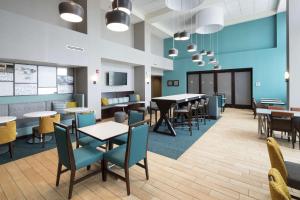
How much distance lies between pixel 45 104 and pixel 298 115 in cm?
673

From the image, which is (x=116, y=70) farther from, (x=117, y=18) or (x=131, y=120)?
(x=117, y=18)

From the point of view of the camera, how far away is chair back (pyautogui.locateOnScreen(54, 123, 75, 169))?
190cm

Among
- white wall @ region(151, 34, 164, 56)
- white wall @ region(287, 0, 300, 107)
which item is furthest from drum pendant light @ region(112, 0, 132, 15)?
white wall @ region(151, 34, 164, 56)

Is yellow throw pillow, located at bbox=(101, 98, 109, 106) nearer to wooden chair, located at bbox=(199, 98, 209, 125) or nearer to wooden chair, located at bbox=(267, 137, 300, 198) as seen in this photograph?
wooden chair, located at bbox=(199, 98, 209, 125)

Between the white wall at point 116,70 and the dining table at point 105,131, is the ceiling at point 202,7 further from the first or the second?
the dining table at point 105,131

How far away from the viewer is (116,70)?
798 centimetres


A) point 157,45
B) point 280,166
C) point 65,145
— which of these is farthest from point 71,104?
point 157,45

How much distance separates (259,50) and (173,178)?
357 inches

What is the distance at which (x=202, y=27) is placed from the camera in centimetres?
486

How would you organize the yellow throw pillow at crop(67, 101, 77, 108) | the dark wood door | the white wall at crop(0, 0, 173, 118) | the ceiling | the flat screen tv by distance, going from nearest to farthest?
1. the white wall at crop(0, 0, 173, 118)
2. the yellow throw pillow at crop(67, 101, 77, 108)
3. the ceiling
4. the flat screen tv
5. the dark wood door

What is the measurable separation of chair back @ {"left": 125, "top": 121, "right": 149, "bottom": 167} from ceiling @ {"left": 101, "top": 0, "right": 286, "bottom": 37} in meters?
6.39

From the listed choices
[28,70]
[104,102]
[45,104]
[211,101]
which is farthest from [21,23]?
[211,101]

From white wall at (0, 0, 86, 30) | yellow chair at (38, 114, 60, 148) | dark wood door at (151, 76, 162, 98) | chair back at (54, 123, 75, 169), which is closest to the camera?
chair back at (54, 123, 75, 169)

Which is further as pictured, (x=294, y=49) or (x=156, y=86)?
(x=156, y=86)
